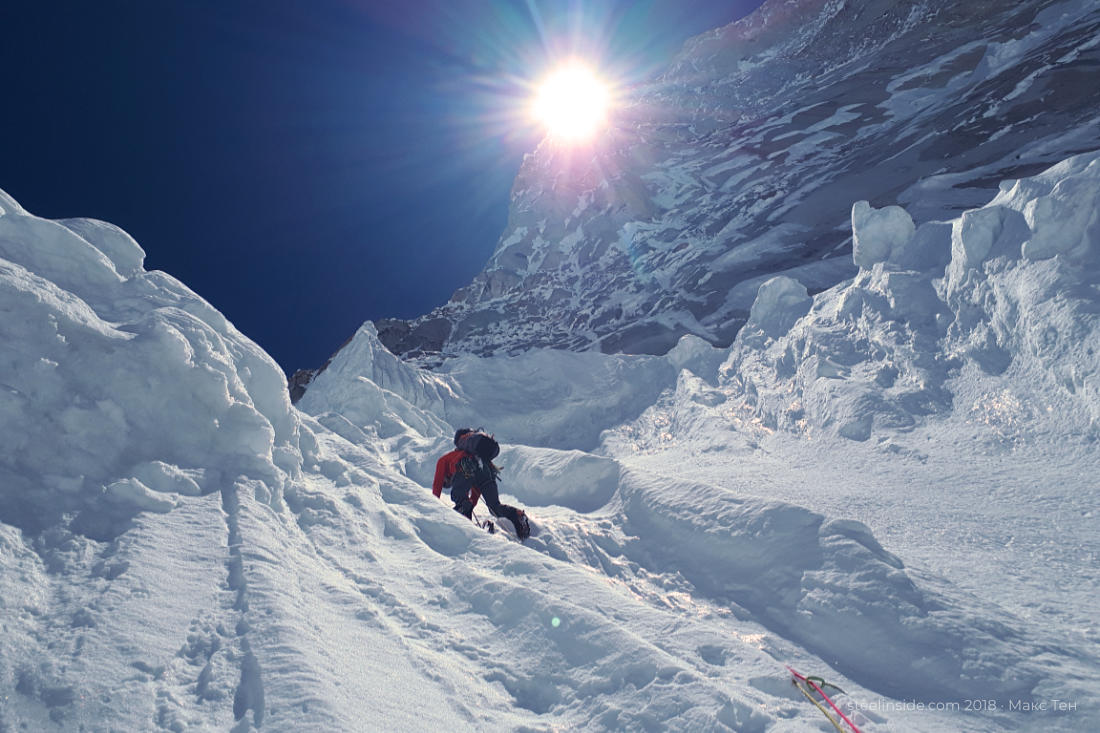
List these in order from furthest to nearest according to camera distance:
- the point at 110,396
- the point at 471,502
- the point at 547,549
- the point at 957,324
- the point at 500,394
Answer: the point at 500,394 → the point at 957,324 → the point at 471,502 → the point at 547,549 → the point at 110,396

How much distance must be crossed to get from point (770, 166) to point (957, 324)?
76.5 m

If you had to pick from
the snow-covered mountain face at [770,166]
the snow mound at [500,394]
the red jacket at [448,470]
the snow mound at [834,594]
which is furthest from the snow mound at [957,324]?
the snow-covered mountain face at [770,166]

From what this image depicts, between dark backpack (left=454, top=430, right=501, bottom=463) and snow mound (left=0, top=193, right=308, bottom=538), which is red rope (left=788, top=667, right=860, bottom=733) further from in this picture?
snow mound (left=0, top=193, right=308, bottom=538)

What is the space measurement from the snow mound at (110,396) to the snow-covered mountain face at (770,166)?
48272 mm

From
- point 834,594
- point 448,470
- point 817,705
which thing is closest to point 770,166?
point 448,470

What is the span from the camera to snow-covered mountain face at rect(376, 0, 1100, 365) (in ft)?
173

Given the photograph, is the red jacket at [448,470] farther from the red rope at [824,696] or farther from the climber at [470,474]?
the red rope at [824,696]

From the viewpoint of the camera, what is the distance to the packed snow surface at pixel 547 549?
3246mm

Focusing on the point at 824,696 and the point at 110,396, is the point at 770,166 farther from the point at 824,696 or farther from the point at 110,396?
the point at 110,396

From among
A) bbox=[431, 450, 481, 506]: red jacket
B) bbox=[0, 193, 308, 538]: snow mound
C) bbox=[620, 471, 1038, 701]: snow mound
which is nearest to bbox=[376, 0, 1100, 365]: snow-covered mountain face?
bbox=[431, 450, 481, 506]: red jacket

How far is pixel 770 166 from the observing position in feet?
251

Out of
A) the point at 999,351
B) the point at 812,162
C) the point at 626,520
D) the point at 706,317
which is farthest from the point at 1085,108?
the point at 626,520

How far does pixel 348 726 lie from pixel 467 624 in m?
1.53

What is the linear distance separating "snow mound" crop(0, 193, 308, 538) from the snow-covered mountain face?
48272 mm
